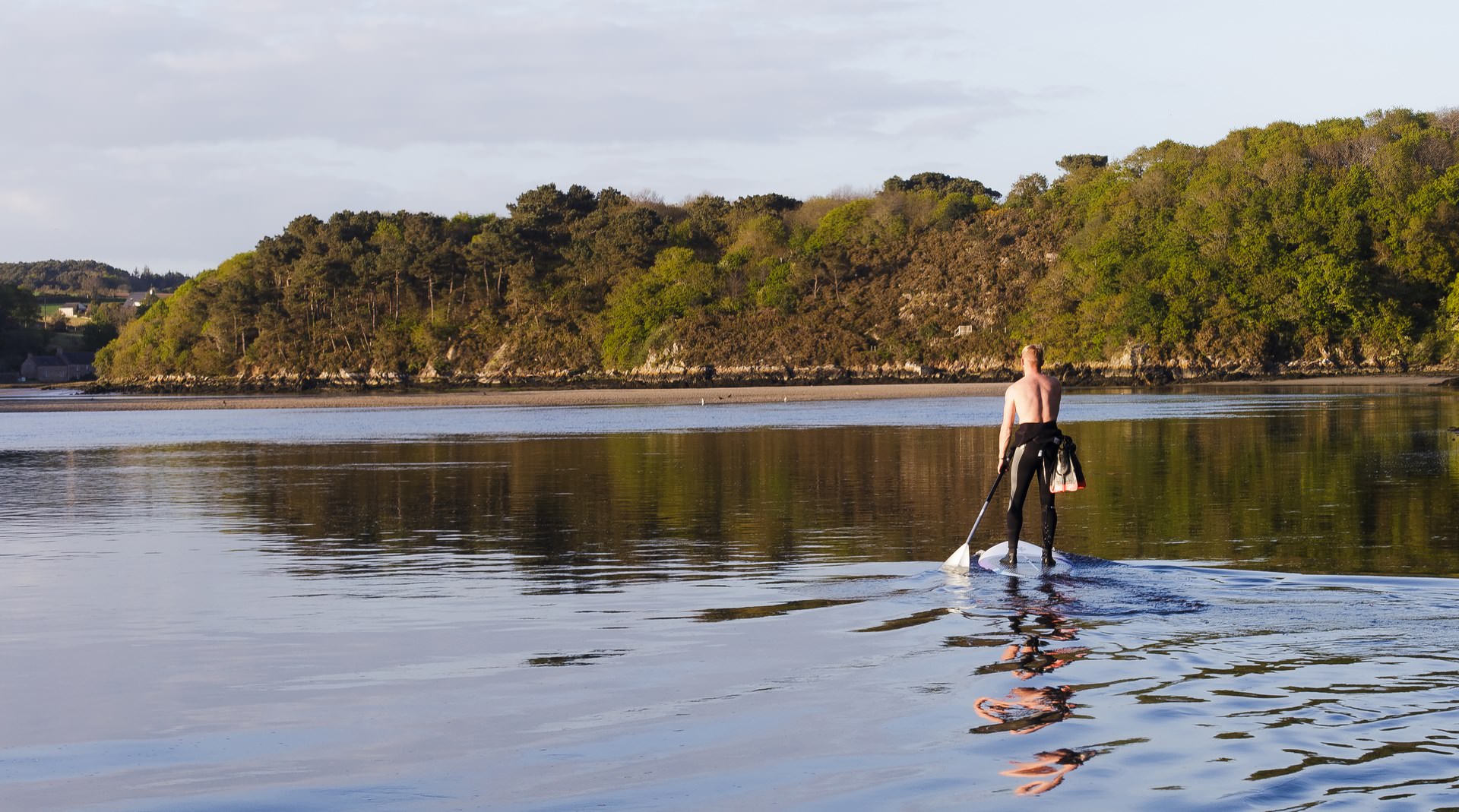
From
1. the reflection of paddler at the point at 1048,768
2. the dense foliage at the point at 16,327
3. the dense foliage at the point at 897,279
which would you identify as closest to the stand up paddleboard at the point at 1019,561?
the reflection of paddler at the point at 1048,768

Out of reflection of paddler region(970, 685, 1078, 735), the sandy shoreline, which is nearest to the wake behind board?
reflection of paddler region(970, 685, 1078, 735)

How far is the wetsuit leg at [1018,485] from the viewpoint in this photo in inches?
516

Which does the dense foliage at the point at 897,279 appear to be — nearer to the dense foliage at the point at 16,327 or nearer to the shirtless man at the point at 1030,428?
the dense foliage at the point at 16,327

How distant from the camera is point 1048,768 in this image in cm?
679

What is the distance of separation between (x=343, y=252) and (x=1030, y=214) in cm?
7597

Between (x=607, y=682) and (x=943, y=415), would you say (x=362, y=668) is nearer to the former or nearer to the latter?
(x=607, y=682)

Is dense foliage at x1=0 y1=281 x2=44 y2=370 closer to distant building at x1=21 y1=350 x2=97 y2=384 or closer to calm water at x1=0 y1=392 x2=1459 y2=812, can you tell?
distant building at x1=21 y1=350 x2=97 y2=384

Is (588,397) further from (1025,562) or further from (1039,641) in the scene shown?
(1039,641)

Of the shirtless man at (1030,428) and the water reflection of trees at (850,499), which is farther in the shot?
the water reflection of trees at (850,499)

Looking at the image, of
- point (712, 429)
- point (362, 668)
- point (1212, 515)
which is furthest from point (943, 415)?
point (362, 668)

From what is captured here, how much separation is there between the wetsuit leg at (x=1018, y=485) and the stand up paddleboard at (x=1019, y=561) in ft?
0.38

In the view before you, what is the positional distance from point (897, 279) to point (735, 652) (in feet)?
435

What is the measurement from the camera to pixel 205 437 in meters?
49.8

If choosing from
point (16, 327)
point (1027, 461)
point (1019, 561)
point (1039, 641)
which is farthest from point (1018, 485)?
point (16, 327)
